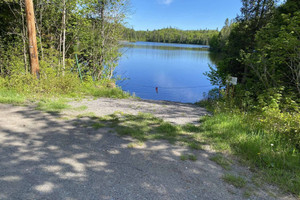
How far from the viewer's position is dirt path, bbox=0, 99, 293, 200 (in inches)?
89.5

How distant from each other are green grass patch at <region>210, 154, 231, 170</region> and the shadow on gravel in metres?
0.13

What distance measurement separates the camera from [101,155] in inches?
123

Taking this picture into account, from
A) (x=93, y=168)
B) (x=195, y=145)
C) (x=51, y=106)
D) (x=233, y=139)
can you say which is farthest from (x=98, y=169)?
(x=51, y=106)

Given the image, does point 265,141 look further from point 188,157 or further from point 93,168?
point 93,168

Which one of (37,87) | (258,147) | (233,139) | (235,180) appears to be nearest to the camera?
(235,180)

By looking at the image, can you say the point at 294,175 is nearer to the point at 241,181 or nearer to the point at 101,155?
the point at 241,181

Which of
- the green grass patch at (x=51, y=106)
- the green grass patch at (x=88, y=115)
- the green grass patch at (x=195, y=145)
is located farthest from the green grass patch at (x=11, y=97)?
the green grass patch at (x=195, y=145)

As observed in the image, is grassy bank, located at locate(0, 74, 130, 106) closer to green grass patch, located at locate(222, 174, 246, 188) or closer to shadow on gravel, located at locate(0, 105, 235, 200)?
shadow on gravel, located at locate(0, 105, 235, 200)

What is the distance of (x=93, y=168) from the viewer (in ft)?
8.99

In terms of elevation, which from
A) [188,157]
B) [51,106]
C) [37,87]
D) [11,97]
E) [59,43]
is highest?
[59,43]

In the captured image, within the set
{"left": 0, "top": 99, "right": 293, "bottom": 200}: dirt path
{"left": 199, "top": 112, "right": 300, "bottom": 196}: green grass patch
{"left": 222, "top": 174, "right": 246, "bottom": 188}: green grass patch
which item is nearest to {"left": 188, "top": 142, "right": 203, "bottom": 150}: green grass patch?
{"left": 0, "top": 99, "right": 293, "bottom": 200}: dirt path

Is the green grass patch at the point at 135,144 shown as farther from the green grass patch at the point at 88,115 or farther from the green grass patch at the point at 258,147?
the green grass patch at the point at 88,115

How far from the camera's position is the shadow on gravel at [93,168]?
89.5 inches

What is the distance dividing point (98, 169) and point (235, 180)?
1.89 metres
